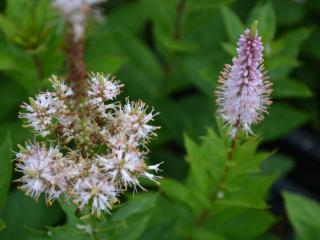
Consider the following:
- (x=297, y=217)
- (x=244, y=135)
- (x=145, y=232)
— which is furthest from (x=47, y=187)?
(x=297, y=217)

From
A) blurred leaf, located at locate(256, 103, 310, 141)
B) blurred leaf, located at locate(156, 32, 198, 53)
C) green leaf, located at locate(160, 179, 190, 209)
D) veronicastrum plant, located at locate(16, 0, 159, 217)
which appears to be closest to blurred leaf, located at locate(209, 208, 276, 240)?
green leaf, located at locate(160, 179, 190, 209)

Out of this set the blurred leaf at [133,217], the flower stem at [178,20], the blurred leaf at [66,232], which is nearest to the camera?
the blurred leaf at [66,232]

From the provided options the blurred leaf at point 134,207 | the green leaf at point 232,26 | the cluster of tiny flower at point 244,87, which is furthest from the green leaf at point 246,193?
the green leaf at point 232,26

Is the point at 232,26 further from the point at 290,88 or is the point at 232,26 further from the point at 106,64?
the point at 106,64

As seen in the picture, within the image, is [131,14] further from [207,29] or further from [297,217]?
[297,217]

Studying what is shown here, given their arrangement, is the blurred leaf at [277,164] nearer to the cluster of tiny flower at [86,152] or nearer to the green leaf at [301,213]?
the green leaf at [301,213]

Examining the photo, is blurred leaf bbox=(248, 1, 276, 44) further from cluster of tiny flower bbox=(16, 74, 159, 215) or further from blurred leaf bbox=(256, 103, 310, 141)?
cluster of tiny flower bbox=(16, 74, 159, 215)
